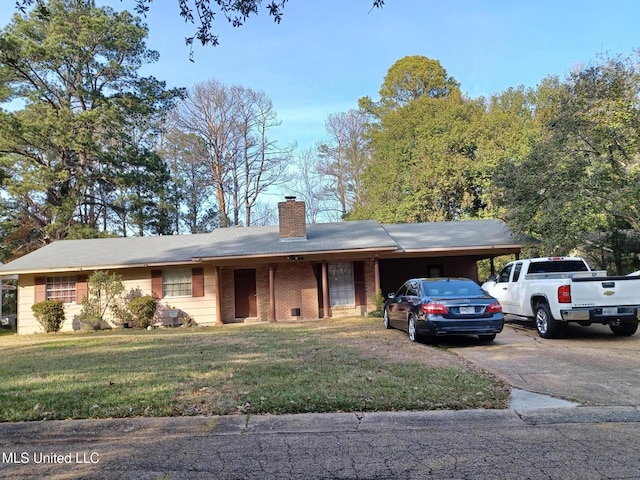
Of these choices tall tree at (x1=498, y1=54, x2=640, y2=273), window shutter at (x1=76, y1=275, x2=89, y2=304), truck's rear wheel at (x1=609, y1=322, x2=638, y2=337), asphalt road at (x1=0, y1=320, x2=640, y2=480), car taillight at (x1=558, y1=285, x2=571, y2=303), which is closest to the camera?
asphalt road at (x1=0, y1=320, x2=640, y2=480)

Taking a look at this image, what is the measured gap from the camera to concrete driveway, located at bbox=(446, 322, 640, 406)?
5.75m

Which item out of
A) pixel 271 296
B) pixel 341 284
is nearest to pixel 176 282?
pixel 271 296

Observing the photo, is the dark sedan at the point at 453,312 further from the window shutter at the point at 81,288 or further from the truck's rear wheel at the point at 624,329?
the window shutter at the point at 81,288

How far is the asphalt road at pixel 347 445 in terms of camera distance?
3662 millimetres

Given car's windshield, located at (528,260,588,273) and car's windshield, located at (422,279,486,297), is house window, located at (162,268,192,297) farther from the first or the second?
car's windshield, located at (528,260,588,273)

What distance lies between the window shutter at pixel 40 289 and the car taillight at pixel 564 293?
18669 millimetres

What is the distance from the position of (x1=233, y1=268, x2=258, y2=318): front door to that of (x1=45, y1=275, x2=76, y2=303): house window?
6.65m

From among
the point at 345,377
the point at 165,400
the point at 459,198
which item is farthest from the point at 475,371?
the point at 459,198

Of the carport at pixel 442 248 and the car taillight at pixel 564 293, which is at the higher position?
the carport at pixel 442 248

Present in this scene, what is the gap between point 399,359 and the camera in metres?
7.88

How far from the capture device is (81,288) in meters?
18.8

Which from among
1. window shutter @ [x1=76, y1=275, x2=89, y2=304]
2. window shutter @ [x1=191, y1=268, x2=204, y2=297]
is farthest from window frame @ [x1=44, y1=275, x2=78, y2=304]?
window shutter @ [x1=191, y1=268, x2=204, y2=297]

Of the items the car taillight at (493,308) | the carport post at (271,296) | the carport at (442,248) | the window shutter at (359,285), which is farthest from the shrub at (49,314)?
the car taillight at (493,308)

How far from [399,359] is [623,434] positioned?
3813 millimetres
